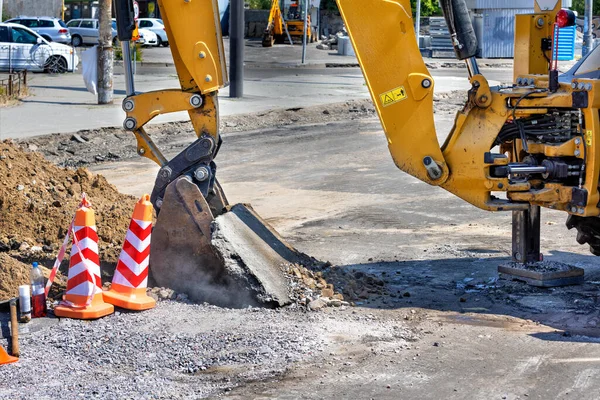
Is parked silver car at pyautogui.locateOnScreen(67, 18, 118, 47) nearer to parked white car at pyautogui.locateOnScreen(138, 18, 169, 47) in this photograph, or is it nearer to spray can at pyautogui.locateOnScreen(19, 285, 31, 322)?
parked white car at pyautogui.locateOnScreen(138, 18, 169, 47)

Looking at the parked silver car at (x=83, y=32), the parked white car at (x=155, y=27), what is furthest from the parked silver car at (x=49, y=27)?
the parked white car at (x=155, y=27)

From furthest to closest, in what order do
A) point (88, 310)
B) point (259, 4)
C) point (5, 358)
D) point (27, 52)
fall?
point (259, 4)
point (27, 52)
point (88, 310)
point (5, 358)

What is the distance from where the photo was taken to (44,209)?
8.94 meters

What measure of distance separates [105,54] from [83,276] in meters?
14.7

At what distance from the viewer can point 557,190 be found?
7.55 metres

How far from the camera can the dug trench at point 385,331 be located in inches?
231

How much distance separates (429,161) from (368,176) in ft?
20.9

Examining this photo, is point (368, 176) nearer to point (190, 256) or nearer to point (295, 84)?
point (190, 256)

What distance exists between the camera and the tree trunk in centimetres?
2073

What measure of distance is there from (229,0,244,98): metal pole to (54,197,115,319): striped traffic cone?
16.0 m

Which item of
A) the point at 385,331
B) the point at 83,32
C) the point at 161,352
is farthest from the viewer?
the point at 83,32

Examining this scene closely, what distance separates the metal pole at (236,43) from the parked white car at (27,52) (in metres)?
9.95

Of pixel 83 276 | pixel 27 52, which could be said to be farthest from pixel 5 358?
pixel 27 52

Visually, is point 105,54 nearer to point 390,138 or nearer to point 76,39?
point 390,138
